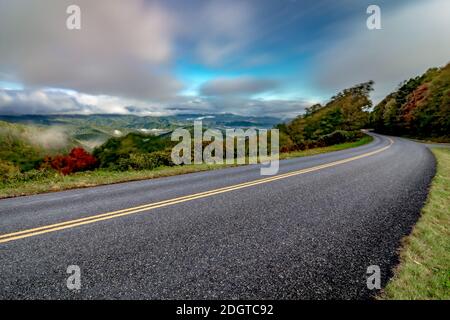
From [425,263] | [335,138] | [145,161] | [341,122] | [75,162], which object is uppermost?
[341,122]

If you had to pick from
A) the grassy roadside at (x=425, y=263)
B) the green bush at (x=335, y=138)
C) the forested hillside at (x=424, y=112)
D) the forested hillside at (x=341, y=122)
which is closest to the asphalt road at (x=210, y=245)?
the grassy roadside at (x=425, y=263)

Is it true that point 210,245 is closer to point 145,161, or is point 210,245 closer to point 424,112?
point 145,161

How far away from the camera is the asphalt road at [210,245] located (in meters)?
2.78

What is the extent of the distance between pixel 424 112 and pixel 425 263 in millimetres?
57945

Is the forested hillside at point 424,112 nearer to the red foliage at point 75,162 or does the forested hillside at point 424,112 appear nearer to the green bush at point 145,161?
the green bush at point 145,161

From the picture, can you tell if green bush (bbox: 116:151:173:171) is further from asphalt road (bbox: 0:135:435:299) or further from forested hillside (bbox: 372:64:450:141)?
forested hillside (bbox: 372:64:450:141)

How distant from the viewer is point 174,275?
9.78ft

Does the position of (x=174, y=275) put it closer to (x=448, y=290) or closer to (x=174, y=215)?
(x=174, y=215)

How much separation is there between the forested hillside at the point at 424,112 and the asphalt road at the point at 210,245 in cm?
4599

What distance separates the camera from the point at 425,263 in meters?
3.30

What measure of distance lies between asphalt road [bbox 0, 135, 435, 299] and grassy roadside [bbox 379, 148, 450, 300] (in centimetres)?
18

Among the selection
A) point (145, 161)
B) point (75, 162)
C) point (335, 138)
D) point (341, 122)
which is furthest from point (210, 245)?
point (75, 162)
